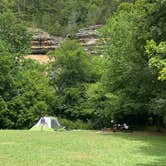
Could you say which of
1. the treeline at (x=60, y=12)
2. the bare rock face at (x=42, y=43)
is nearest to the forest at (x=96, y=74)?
the treeline at (x=60, y=12)

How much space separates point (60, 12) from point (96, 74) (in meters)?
36.9

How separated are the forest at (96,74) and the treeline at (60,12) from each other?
0.89 ft

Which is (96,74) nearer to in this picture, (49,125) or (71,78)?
(71,78)

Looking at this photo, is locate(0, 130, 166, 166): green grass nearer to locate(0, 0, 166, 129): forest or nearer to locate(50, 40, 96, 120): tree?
locate(0, 0, 166, 129): forest

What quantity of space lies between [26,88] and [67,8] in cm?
4172

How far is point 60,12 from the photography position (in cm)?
8738

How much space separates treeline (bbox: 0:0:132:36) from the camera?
3255 inches

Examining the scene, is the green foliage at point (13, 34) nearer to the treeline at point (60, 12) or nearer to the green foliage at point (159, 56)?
the treeline at point (60, 12)

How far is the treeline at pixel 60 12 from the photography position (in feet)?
271

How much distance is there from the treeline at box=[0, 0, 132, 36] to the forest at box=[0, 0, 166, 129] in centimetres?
27

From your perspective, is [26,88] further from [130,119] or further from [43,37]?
[43,37]

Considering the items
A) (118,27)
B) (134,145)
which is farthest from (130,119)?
(134,145)

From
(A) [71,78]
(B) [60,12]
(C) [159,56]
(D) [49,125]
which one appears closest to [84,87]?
(A) [71,78]

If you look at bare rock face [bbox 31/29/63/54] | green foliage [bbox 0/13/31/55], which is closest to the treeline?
bare rock face [bbox 31/29/63/54]
